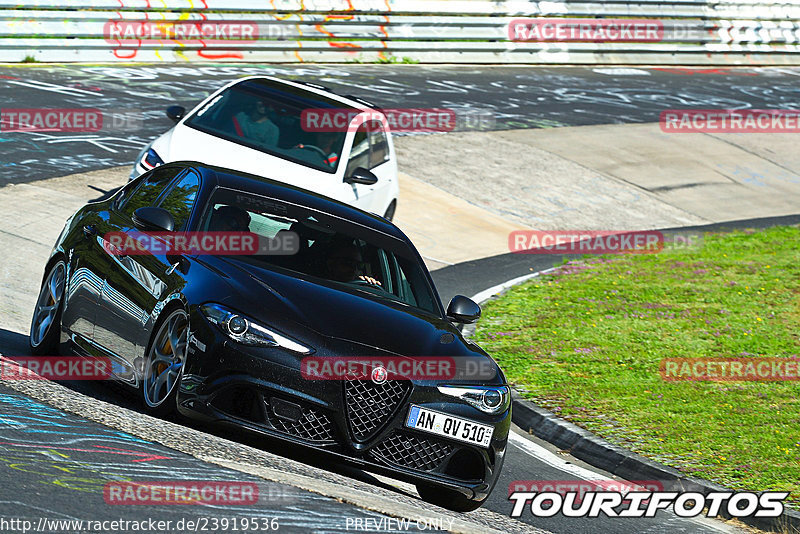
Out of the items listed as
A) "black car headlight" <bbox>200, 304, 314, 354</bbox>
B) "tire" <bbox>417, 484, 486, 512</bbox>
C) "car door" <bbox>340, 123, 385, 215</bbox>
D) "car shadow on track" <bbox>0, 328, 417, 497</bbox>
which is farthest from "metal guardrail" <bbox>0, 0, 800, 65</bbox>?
"tire" <bbox>417, 484, 486, 512</bbox>

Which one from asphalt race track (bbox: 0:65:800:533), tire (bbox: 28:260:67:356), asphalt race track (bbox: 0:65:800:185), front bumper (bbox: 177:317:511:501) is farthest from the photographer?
asphalt race track (bbox: 0:65:800:185)

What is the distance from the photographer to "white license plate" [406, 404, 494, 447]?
6.59 meters

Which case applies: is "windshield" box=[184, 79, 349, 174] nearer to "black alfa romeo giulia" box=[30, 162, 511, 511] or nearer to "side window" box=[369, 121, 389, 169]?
"side window" box=[369, 121, 389, 169]

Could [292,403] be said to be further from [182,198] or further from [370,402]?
[182,198]

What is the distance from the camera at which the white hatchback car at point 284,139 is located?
12.6 meters

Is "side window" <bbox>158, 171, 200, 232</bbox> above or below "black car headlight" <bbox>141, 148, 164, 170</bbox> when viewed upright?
above

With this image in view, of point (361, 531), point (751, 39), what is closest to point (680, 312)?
point (361, 531)

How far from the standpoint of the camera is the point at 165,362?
680cm

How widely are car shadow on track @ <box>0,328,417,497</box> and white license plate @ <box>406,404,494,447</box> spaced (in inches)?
17.5

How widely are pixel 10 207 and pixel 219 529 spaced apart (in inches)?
370

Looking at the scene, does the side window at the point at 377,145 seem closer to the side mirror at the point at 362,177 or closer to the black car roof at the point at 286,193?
the side mirror at the point at 362,177

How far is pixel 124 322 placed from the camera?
23.9 ft

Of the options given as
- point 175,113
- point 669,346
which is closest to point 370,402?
point 669,346

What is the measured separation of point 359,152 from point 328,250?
6.01 metres
